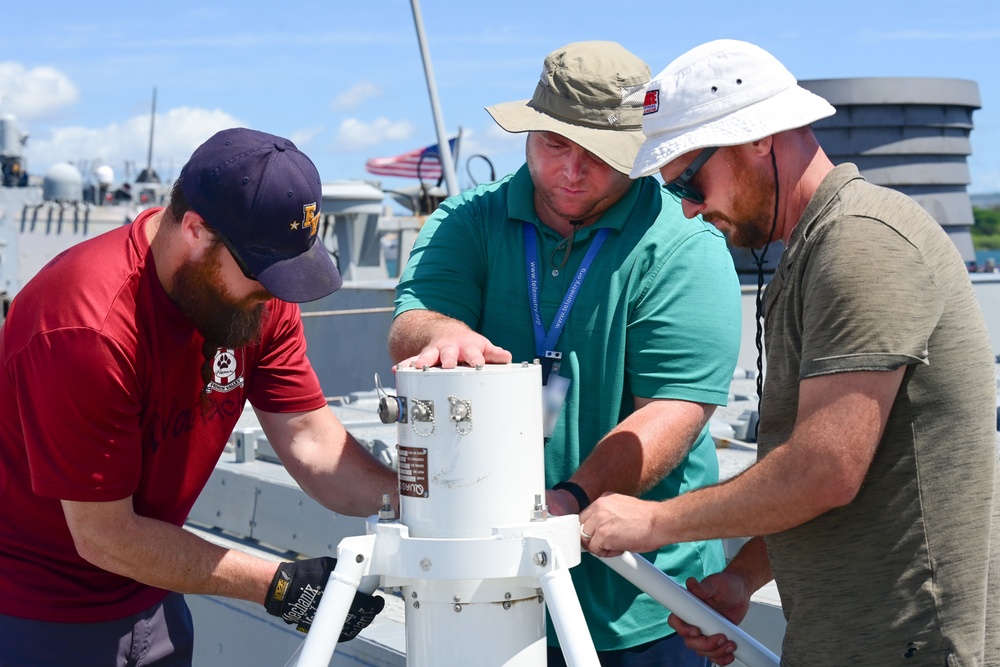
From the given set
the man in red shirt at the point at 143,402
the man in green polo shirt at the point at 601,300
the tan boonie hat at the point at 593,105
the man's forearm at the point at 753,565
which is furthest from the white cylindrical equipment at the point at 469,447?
the tan boonie hat at the point at 593,105

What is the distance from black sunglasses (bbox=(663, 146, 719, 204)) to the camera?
2.26 m

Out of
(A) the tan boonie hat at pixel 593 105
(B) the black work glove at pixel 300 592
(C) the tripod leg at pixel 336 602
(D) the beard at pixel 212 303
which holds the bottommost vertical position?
(B) the black work glove at pixel 300 592

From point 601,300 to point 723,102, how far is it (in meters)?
0.73

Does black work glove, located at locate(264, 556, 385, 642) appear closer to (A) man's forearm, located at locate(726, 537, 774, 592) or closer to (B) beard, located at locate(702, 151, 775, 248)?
(A) man's forearm, located at locate(726, 537, 774, 592)

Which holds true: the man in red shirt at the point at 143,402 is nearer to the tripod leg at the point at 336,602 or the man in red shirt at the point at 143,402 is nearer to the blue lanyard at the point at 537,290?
the tripod leg at the point at 336,602

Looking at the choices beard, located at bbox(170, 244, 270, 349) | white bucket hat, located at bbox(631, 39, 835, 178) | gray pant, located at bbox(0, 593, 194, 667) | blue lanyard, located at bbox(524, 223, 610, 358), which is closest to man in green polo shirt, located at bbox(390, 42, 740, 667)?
blue lanyard, located at bbox(524, 223, 610, 358)

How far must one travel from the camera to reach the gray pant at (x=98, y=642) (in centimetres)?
264

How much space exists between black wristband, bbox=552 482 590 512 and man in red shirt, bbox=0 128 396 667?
47cm

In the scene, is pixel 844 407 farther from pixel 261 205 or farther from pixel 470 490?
pixel 261 205

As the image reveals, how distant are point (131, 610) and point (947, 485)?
1882 millimetres

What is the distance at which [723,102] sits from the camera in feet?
7.26

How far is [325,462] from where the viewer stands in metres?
3.06

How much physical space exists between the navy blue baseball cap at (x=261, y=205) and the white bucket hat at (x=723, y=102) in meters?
0.76

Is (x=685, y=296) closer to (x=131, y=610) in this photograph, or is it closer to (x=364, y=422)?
(x=131, y=610)
